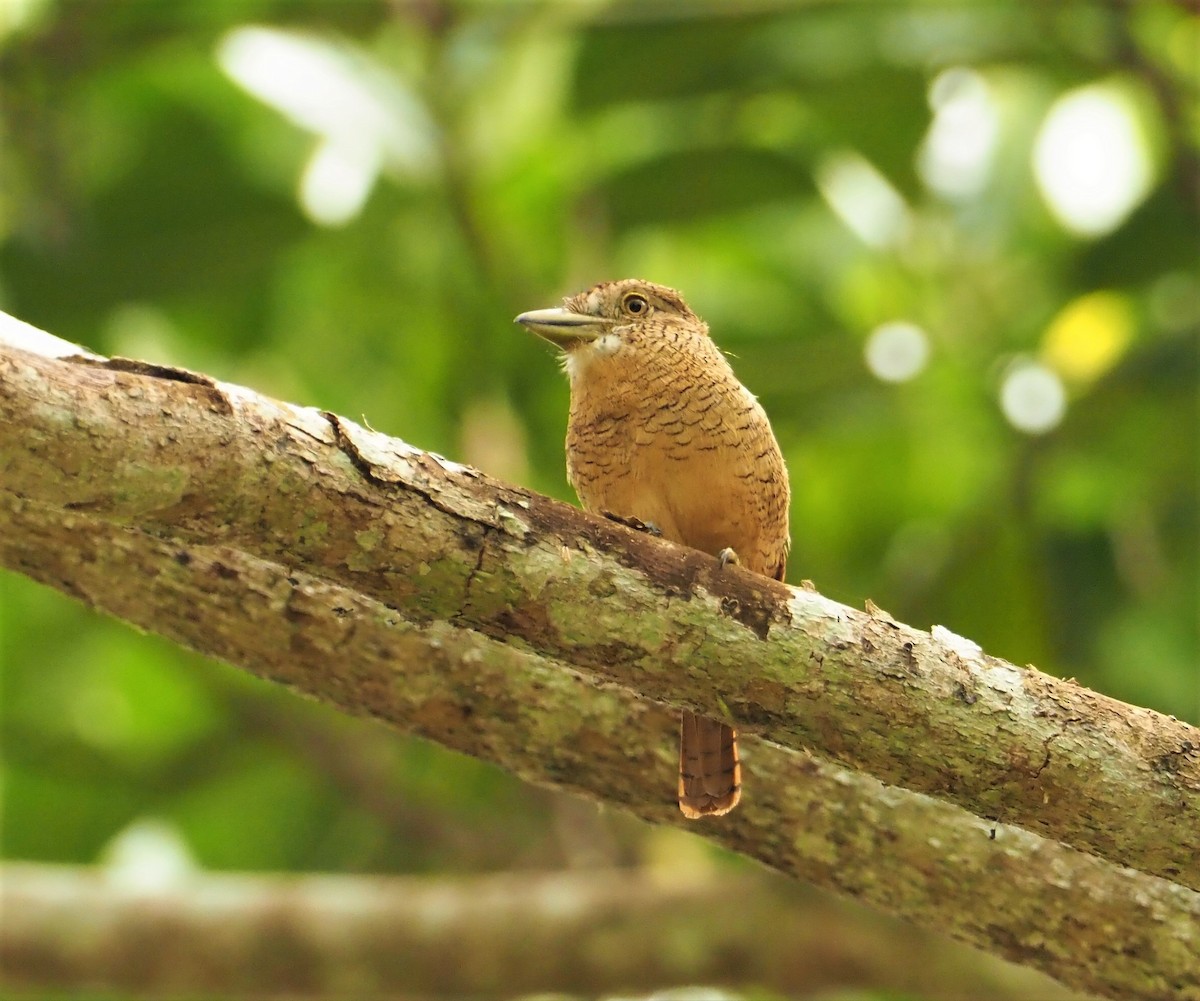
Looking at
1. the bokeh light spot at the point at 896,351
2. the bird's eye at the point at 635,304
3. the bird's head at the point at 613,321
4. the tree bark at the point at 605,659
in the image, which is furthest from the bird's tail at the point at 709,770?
the bokeh light spot at the point at 896,351

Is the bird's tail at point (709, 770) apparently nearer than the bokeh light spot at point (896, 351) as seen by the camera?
Yes

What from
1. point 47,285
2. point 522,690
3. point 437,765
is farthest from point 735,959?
point 47,285

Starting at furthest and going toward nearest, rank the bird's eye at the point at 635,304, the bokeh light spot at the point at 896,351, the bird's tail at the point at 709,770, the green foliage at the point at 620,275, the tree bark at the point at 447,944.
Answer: the bokeh light spot at the point at 896,351
the green foliage at the point at 620,275
the tree bark at the point at 447,944
the bird's eye at the point at 635,304
the bird's tail at the point at 709,770

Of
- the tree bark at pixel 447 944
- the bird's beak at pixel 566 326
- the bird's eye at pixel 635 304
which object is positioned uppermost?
the bird's eye at pixel 635 304

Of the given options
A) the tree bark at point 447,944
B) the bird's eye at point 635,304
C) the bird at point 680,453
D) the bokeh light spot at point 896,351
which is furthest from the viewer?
the bokeh light spot at point 896,351

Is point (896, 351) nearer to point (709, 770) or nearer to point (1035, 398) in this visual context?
point (1035, 398)

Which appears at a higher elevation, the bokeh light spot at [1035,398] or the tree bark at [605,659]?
the bokeh light spot at [1035,398]

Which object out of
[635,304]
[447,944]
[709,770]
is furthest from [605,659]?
[447,944]

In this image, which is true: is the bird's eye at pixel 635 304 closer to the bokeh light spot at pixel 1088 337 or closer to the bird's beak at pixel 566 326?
the bird's beak at pixel 566 326
